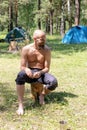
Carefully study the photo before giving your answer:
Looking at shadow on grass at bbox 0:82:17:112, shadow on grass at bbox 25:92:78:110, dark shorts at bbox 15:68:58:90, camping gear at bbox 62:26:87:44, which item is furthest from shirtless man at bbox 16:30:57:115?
camping gear at bbox 62:26:87:44

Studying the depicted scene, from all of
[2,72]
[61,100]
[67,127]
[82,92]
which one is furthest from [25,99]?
[2,72]

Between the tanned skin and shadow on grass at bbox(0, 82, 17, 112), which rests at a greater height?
the tanned skin

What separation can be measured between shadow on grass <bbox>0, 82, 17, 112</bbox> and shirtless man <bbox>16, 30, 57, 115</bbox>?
1.57 feet

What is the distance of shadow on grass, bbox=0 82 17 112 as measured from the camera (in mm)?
6316

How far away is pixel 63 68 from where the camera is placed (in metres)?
11.0

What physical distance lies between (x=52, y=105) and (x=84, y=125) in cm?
115

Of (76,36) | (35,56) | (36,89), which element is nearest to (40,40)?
(35,56)

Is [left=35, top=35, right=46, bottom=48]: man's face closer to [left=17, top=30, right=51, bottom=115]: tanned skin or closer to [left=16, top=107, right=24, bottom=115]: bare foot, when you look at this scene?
[left=17, top=30, right=51, bottom=115]: tanned skin

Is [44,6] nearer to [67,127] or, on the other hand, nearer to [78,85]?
[78,85]

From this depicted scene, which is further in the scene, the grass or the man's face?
the man's face

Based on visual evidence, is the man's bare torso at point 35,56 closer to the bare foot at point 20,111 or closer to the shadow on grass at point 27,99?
the shadow on grass at point 27,99

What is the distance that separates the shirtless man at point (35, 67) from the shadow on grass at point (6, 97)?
1.57 ft

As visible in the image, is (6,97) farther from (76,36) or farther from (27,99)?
→ (76,36)

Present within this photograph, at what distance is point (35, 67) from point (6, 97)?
3.69 ft
